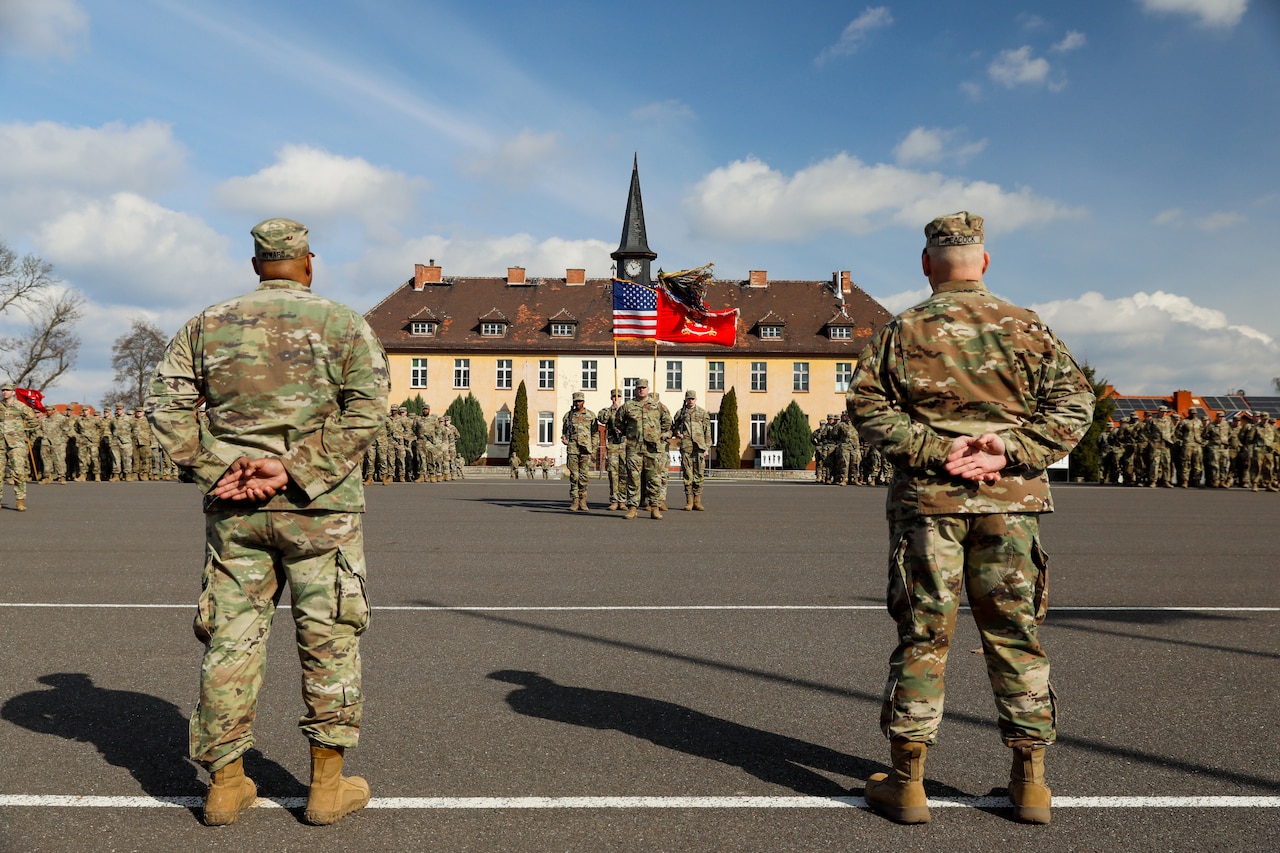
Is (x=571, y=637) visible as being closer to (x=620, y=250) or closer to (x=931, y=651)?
(x=931, y=651)

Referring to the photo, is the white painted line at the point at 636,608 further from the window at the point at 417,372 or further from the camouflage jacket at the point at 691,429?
the window at the point at 417,372

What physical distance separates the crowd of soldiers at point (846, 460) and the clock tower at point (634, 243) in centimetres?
2845

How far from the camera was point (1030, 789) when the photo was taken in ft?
11.8

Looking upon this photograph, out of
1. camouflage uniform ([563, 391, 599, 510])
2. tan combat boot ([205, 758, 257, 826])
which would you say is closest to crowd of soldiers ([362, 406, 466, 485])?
camouflage uniform ([563, 391, 599, 510])

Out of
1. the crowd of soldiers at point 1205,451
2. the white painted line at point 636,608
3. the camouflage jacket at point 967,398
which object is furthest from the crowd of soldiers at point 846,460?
the camouflage jacket at point 967,398

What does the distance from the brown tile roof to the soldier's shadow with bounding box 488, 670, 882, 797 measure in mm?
52595

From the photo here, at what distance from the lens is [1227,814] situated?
3639 mm

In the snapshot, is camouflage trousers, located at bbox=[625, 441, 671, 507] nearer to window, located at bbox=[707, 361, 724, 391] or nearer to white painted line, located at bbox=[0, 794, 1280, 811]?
white painted line, located at bbox=[0, 794, 1280, 811]

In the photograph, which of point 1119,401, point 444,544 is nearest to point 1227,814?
point 444,544

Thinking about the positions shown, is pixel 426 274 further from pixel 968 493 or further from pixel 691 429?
pixel 968 493

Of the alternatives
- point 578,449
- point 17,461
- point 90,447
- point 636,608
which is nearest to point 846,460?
point 578,449

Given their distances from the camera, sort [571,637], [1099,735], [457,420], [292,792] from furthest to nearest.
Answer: [457,420] → [571,637] → [1099,735] → [292,792]

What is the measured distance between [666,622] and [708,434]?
13624 millimetres

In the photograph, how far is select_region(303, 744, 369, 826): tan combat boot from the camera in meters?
3.55
